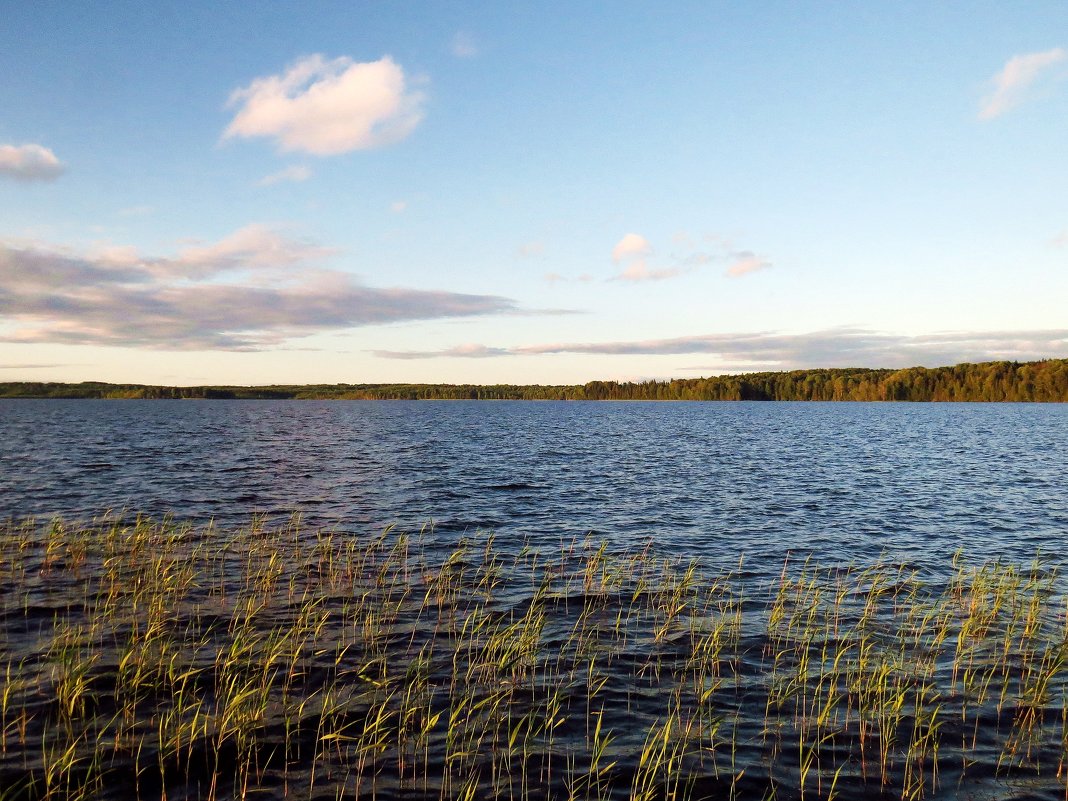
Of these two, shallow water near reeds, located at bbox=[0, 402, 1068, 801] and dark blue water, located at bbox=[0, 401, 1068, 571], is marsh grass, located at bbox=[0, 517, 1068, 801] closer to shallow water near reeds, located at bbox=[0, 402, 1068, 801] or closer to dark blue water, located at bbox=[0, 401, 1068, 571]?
shallow water near reeds, located at bbox=[0, 402, 1068, 801]

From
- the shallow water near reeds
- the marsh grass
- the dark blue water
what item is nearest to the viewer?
the marsh grass

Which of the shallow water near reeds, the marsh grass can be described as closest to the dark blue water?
the shallow water near reeds

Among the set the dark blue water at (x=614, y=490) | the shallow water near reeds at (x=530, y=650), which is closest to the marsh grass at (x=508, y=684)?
the shallow water near reeds at (x=530, y=650)

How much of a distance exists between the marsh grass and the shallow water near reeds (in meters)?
0.07

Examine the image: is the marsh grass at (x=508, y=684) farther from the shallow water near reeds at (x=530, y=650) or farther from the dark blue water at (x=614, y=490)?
the dark blue water at (x=614, y=490)

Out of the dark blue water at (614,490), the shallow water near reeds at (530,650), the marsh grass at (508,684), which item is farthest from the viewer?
the dark blue water at (614,490)

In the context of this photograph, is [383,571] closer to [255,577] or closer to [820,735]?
[255,577]

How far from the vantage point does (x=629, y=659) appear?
15234 millimetres

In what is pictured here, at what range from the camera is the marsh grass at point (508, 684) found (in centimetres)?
1026

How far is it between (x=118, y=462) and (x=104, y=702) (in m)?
48.2

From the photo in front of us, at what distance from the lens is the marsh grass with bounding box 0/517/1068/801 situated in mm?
10258

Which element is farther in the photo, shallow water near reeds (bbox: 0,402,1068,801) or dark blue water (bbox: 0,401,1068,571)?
dark blue water (bbox: 0,401,1068,571)

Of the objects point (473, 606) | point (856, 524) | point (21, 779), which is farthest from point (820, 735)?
point (856, 524)

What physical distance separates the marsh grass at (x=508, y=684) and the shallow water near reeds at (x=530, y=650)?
0.25 feet
